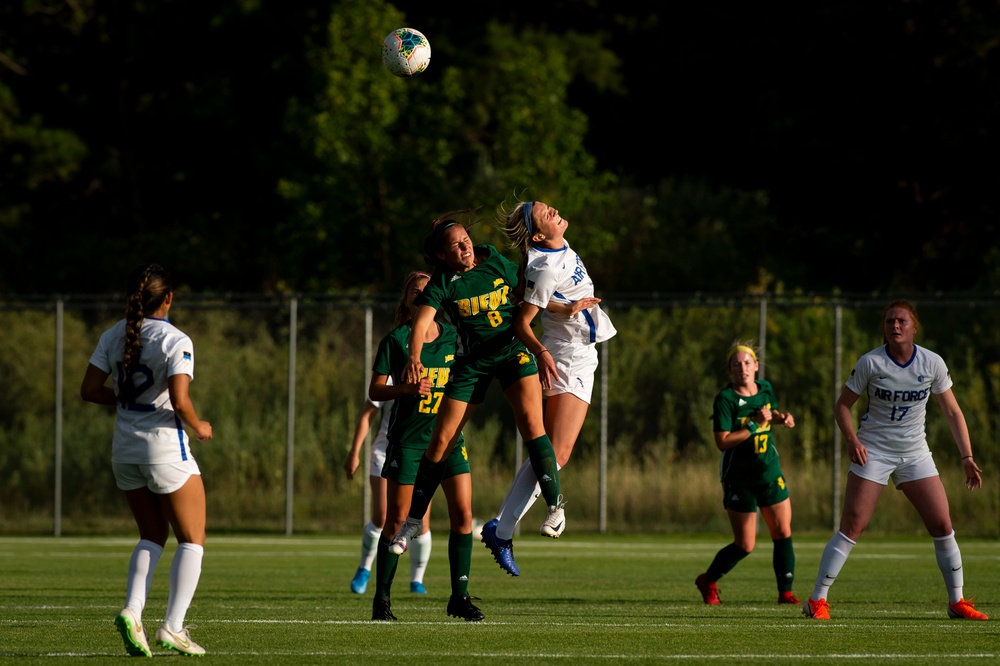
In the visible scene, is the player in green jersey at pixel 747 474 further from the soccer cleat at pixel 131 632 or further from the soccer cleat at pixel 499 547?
the soccer cleat at pixel 131 632

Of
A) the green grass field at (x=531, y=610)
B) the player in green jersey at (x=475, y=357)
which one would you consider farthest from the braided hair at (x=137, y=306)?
the player in green jersey at (x=475, y=357)

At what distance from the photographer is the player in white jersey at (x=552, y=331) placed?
9086 mm

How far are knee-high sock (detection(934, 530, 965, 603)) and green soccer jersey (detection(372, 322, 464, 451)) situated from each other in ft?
11.1

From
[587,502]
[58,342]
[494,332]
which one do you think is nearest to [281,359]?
[58,342]

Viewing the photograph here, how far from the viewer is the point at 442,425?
8828 mm

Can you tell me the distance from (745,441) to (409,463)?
3.06m

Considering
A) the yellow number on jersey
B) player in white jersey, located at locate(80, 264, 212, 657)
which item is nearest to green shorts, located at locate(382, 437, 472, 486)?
the yellow number on jersey

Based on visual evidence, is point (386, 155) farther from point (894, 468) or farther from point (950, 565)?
point (950, 565)

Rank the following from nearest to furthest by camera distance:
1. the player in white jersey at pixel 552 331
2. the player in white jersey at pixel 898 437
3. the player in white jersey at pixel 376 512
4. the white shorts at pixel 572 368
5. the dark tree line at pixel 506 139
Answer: the player in white jersey at pixel 552 331
the white shorts at pixel 572 368
the player in white jersey at pixel 898 437
the player in white jersey at pixel 376 512
the dark tree line at pixel 506 139

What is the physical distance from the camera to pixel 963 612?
9609 mm

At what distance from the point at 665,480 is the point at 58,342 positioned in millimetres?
8294

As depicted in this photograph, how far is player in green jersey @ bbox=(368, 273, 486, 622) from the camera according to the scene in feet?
29.7

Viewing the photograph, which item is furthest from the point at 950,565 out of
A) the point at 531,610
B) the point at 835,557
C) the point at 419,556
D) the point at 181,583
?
the point at 181,583

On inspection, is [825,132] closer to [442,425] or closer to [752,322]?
[752,322]
